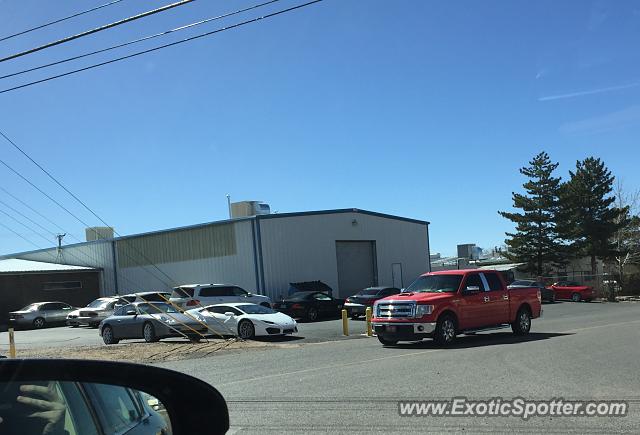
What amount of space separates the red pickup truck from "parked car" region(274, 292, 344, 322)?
12.6m

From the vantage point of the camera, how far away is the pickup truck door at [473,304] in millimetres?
16047

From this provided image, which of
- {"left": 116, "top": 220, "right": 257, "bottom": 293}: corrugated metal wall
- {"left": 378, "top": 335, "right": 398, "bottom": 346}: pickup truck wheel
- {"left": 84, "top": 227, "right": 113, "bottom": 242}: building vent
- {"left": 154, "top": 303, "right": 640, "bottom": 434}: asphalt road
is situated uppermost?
{"left": 84, "top": 227, "right": 113, "bottom": 242}: building vent

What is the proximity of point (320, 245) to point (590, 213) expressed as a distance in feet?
106

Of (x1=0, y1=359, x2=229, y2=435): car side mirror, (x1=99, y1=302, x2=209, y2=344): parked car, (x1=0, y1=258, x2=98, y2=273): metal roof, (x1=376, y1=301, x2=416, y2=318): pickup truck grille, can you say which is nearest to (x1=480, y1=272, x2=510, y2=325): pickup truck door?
(x1=376, y1=301, x2=416, y2=318): pickup truck grille

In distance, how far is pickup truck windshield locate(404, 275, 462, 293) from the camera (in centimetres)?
1630

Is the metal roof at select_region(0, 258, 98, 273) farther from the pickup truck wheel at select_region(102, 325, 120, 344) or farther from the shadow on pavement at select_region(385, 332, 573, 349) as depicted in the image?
the shadow on pavement at select_region(385, 332, 573, 349)

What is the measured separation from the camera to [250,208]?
43938 millimetres

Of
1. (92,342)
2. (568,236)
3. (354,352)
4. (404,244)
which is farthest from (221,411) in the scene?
(568,236)

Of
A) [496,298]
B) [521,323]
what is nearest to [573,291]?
[521,323]


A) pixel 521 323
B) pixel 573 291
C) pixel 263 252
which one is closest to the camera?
pixel 521 323

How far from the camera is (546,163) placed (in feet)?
199

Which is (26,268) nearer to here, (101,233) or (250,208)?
(101,233)

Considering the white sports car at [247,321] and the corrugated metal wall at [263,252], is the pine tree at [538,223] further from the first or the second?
the white sports car at [247,321]

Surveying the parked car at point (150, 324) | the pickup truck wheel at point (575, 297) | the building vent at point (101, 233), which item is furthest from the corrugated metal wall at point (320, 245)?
the building vent at point (101, 233)
